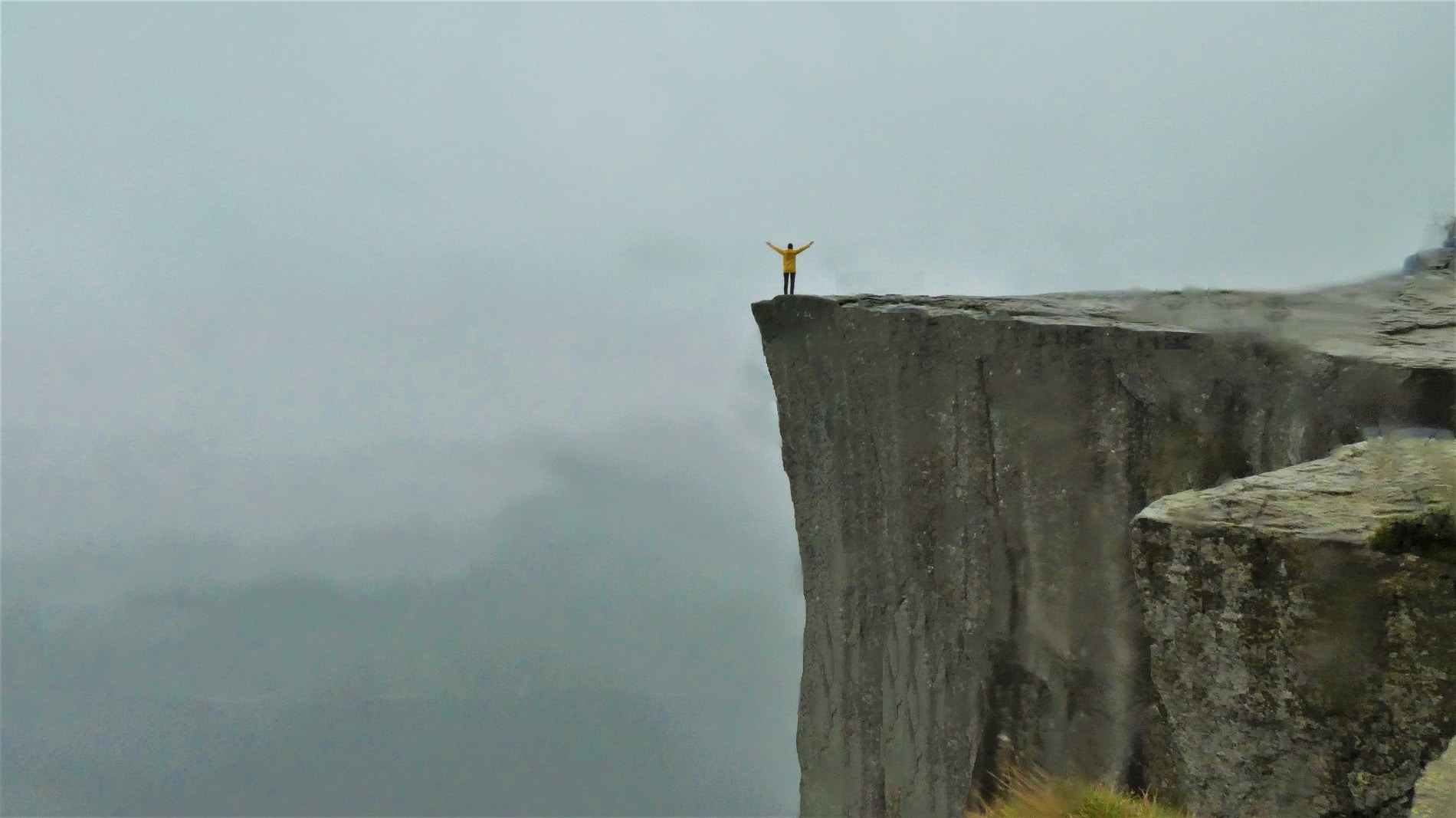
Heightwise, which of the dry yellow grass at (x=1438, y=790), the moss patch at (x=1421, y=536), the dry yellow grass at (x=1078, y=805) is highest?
the moss patch at (x=1421, y=536)

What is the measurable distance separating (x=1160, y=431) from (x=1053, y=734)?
11.8ft

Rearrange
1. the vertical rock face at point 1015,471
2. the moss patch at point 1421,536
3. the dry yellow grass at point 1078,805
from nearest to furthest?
the moss patch at point 1421,536
the dry yellow grass at point 1078,805
the vertical rock face at point 1015,471

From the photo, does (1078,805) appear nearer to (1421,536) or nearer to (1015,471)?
(1421,536)

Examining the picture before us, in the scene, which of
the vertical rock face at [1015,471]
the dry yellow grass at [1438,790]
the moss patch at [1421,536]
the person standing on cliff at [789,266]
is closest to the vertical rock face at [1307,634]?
the moss patch at [1421,536]

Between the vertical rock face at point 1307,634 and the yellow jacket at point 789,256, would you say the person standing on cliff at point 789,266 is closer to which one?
the yellow jacket at point 789,256

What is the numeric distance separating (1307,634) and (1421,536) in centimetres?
50

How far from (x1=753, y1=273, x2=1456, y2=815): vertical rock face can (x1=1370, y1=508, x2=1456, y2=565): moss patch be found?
3826 mm

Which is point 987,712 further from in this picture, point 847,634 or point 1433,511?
point 1433,511

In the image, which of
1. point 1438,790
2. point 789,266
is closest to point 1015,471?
point 789,266

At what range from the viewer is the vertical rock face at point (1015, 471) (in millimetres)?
7930

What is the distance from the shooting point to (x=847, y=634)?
12203mm

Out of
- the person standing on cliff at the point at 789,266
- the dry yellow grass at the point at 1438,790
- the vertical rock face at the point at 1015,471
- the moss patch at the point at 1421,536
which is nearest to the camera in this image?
the dry yellow grass at the point at 1438,790

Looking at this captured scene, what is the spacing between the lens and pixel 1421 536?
2.93 meters

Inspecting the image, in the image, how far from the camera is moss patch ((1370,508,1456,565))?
2.87m
